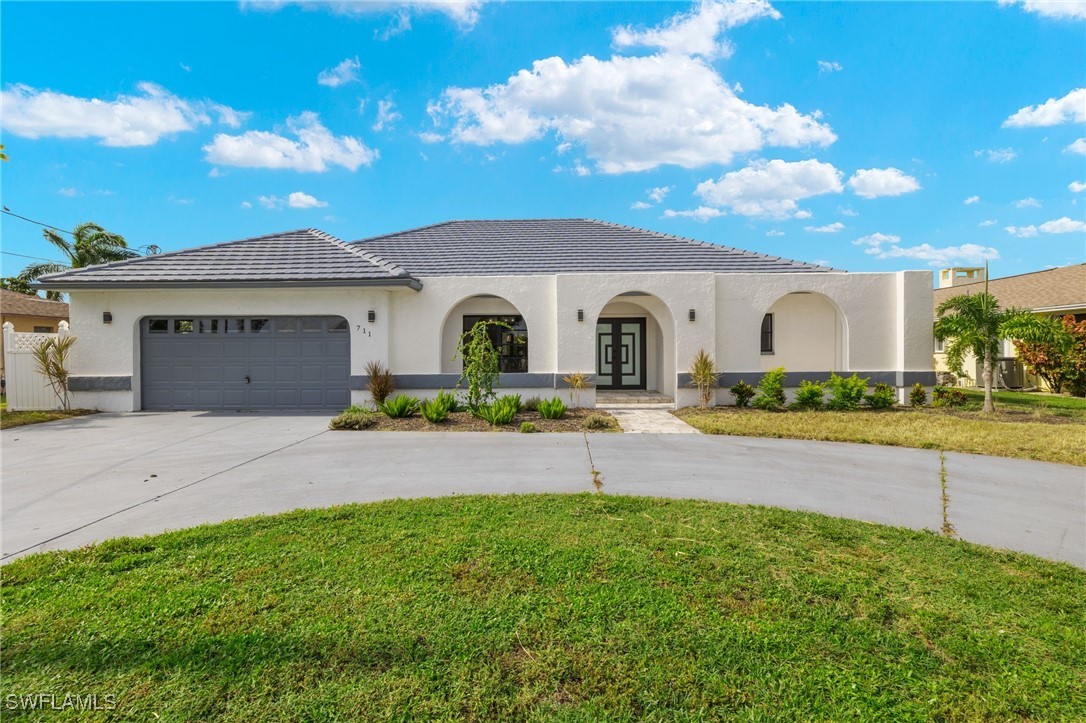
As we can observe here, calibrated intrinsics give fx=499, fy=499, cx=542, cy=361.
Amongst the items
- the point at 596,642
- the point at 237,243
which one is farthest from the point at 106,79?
the point at 596,642

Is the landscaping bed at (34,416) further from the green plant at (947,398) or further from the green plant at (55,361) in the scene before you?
the green plant at (947,398)

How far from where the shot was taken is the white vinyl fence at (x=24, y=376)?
40.1 ft

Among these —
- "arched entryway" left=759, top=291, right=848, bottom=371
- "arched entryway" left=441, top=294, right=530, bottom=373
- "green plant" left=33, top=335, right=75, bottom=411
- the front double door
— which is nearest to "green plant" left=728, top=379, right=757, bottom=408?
"arched entryway" left=759, top=291, right=848, bottom=371

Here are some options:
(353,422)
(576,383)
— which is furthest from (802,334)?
(353,422)

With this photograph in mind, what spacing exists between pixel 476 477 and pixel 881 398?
1097 cm

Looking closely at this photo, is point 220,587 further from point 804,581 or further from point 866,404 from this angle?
point 866,404

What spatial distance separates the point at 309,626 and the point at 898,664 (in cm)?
323

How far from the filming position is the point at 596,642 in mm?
2766

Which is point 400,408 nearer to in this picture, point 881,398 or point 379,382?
point 379,382

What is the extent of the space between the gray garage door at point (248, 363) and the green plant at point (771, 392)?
34.3 ft

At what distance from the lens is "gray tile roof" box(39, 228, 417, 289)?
12047 millimetres

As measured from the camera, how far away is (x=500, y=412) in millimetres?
10383

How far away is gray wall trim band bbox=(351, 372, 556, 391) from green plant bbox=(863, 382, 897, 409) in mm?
7957

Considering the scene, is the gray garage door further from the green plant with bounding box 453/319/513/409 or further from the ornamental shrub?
the ornamental shrub
